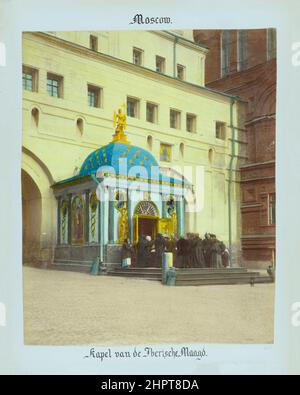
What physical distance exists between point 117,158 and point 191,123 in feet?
2.22

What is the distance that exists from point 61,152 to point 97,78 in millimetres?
651

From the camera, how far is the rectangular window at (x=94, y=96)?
5125mm

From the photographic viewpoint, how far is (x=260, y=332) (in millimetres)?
4965

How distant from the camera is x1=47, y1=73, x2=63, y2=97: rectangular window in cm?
505

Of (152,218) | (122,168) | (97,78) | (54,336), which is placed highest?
(97,78)

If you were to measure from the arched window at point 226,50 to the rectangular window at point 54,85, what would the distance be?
1.31 meters

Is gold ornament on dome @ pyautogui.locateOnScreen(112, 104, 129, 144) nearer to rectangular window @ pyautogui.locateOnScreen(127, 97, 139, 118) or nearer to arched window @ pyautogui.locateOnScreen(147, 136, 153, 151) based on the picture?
rectangular window @ pyautogui.locateOnScreen(127, 97, 139, 118)

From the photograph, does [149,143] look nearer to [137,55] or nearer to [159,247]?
[137,55]

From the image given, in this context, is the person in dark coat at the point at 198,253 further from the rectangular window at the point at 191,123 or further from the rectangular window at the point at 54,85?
the rectangular window at the point at 54,85

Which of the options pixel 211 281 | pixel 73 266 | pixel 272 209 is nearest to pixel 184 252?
pixel 211 281
